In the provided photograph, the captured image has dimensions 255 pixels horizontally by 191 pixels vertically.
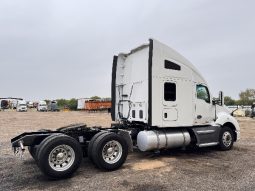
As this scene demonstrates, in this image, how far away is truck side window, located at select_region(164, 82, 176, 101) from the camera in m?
10.3

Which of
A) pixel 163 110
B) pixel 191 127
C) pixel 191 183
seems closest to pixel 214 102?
pixel 191 127

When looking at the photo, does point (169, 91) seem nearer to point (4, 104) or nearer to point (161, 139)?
point (161, 139)

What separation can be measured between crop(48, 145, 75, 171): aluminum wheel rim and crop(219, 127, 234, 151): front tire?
638 cm

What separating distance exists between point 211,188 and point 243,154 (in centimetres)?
475

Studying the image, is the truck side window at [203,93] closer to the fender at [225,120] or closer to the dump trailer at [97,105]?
the fender at [225,120]

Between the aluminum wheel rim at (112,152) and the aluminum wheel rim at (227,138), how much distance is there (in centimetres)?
502

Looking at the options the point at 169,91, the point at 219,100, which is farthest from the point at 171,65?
the point at 219,100

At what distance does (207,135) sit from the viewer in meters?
11.1

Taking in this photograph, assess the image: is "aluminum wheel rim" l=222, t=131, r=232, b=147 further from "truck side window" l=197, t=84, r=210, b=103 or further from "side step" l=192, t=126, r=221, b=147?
"truck side window" l=197, t=84, r=210, b=103

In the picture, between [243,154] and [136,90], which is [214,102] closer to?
[243,154]

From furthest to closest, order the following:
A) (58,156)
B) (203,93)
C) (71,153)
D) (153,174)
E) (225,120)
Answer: (225,120) < (203,93) < (153,174) < (71,153) < (58,156)

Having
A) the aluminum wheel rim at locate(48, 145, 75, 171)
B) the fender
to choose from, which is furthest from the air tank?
the aluminum wheel rim at locate(48, 145, 75, 171)

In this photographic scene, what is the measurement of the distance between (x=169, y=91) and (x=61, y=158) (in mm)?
4623

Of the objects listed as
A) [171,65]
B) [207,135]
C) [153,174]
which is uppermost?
[171,65]
